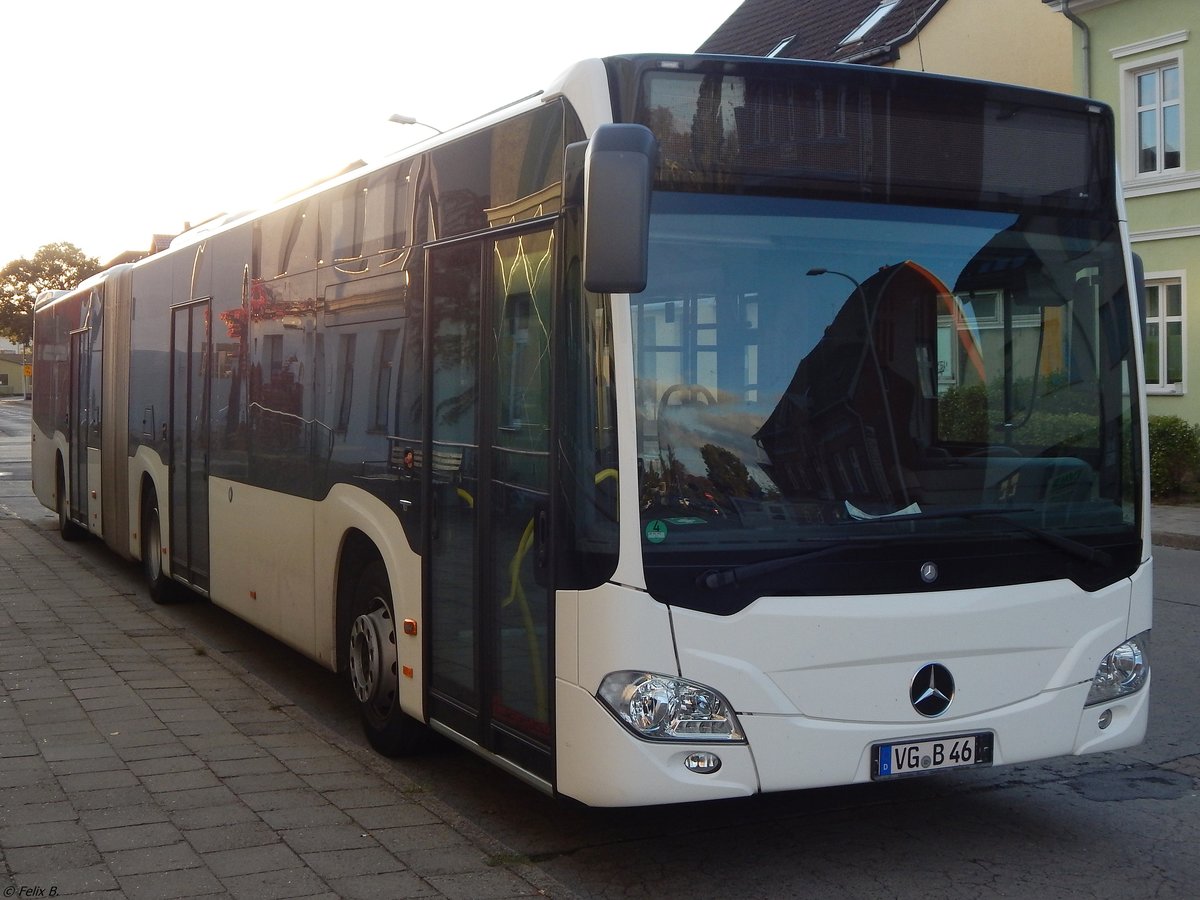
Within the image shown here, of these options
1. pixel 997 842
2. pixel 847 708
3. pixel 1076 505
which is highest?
pixel 1076 505

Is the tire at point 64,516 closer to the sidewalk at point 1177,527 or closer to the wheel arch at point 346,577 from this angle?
the wheel arch at point 346,577

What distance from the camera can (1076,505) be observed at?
5371 millimetres

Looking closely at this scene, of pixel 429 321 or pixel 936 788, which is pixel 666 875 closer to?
pixel 936 788

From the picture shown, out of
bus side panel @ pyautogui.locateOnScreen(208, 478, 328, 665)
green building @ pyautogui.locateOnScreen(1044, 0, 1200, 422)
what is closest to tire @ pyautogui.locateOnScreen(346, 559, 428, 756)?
bus side panel @ pyautogui.locateOnScreen(208, 478, 328, 665)

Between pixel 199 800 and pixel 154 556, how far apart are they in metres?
6.60

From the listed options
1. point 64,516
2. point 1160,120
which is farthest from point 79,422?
point 1160,120

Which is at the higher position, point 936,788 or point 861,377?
point 861,377

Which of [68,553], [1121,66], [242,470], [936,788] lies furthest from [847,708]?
[1121,66]

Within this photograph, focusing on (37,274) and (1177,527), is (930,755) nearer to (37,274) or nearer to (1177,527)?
A: (1177,527)

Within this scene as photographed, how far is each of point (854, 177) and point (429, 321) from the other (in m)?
2.04

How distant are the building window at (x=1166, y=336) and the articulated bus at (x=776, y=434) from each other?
1891cm

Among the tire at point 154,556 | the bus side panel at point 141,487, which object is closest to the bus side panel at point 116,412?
the bus side panel at point 141,487

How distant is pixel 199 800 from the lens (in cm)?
603

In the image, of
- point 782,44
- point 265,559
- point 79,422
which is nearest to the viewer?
point 265,559
